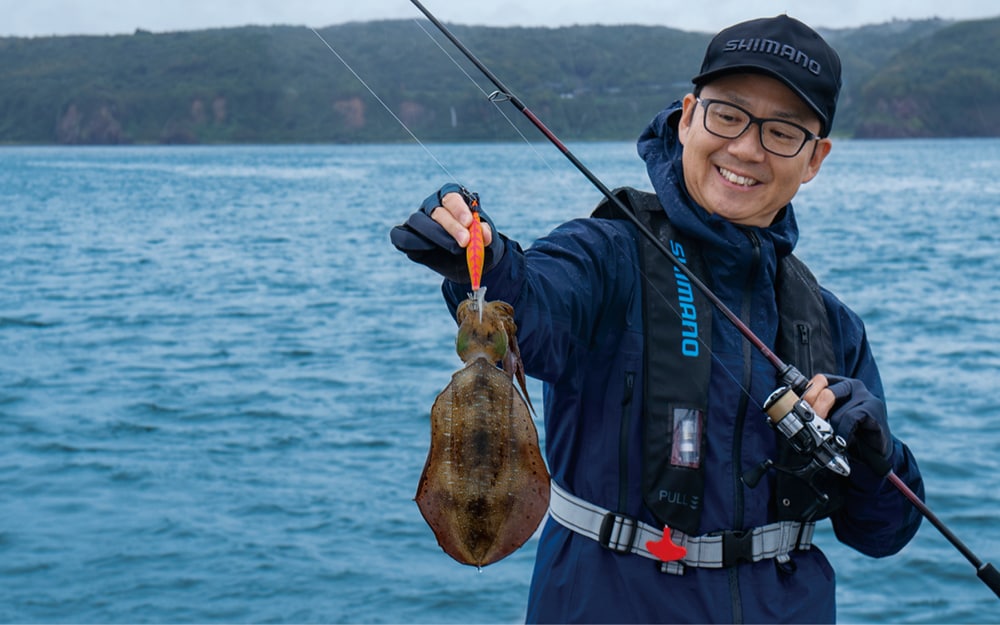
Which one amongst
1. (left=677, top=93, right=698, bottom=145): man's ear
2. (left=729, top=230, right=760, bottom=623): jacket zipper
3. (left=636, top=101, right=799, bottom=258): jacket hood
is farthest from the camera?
(left=677, top=93, right=698, bottom=145): man's ear

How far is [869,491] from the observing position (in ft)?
10.8

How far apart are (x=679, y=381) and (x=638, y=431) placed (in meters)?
0.19

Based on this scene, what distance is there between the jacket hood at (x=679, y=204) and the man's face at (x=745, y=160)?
0.13 feet

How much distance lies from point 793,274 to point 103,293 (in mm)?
26430

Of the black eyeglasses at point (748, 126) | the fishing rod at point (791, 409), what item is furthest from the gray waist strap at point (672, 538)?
the black eyeglasses at point (748, 126)

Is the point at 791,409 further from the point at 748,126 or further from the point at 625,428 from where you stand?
the point at 748,126

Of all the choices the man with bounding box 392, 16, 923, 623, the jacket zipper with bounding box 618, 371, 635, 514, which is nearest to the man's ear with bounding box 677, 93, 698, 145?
the man with bounding box 392, 16, 923, 623

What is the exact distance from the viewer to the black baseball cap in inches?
121

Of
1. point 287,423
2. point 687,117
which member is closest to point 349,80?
point 687,117

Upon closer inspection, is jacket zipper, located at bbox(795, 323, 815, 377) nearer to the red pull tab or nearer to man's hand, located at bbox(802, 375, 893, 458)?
man's hand, located at bbox(802, 375, 893, 458)

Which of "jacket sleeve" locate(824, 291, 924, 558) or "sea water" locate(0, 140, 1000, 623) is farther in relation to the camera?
"sea water" locate(0, 140, 1000, 623)

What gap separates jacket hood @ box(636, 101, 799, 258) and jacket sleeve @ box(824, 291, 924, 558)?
0.28 meters

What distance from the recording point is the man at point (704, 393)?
300cm

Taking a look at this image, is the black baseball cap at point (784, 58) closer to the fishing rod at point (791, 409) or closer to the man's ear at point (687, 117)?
the man's ear at point (687, 117)
